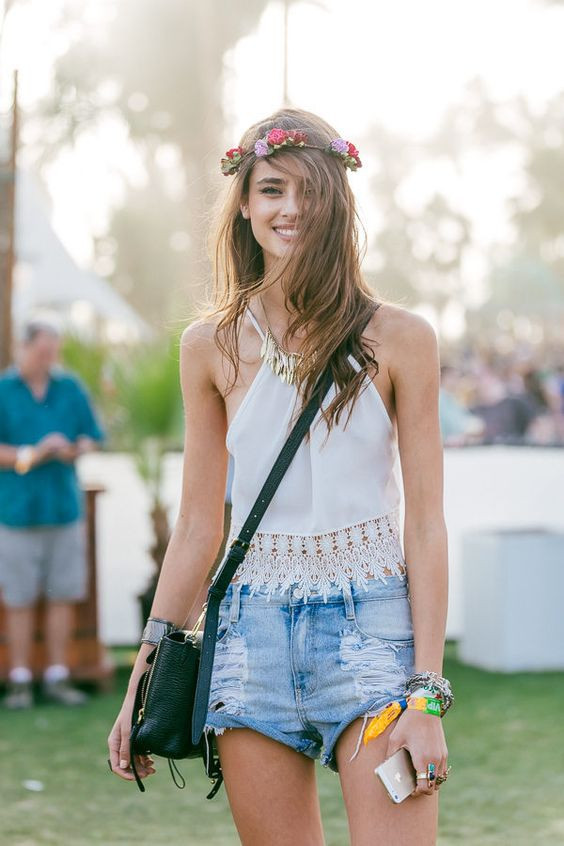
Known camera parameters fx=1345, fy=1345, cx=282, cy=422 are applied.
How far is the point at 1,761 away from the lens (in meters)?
6.08

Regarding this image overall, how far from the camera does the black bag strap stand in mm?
2400

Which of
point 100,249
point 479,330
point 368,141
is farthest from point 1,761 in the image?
point 479,330

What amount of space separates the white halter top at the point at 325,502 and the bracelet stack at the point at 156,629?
0.64 feet

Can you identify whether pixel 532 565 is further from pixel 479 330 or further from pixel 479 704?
pixel 479 330

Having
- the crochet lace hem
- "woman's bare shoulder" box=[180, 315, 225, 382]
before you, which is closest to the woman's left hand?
the crochet lace hem

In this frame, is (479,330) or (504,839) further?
(479,330)

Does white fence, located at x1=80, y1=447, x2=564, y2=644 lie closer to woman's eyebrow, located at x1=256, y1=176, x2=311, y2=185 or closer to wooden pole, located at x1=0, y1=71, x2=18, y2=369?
wooden pole, located at x1=0, y1=71, x2=18, y2=369

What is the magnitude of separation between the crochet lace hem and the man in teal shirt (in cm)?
476

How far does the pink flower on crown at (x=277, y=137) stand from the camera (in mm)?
2482

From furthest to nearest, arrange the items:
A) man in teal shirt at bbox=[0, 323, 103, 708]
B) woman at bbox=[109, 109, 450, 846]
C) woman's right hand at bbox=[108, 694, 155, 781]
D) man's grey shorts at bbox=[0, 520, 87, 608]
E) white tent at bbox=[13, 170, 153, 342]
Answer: white tent at bbox=[13, 170, 153, 342], man's grey shorts at bbox=[0, 520, 87, 608], man in teal shirt at bbox=[0, 323, 103, 708], woman's right hand at bbox=[108, 694, 155, 781], woman at bbox=[109, 109, 450, 846]

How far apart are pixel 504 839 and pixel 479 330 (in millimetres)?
87886

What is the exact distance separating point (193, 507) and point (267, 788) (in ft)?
1.83

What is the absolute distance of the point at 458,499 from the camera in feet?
31.7

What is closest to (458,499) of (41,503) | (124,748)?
(41,503)
